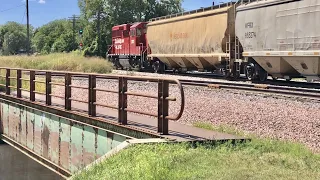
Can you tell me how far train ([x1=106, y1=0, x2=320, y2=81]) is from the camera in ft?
55.3

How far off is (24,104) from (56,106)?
7.43 feet

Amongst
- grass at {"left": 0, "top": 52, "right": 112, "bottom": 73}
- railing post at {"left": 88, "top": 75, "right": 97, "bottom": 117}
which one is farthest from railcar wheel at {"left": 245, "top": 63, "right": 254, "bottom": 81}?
grass at {"left": 0, "top": 52, "right": 112, "bottom": 73}

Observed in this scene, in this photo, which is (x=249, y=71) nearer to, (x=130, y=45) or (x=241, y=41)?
(x=241, y=41)

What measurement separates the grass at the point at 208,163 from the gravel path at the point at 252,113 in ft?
6.12

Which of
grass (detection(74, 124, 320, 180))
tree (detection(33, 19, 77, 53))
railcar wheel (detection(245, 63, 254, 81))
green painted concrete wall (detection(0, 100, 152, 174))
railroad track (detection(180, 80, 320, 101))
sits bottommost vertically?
green painted concrete wall (detection(0, 100, 152, 174))

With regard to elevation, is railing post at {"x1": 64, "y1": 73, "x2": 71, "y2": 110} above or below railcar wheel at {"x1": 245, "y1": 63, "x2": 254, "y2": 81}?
below

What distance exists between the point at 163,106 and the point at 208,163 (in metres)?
1.80

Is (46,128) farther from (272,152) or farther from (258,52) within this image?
(258,52)

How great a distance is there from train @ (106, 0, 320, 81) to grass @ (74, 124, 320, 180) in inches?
428

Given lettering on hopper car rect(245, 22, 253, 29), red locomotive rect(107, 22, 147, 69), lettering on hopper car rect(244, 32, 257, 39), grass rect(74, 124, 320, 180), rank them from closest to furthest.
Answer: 1. grass rect(74, 124, 320, 180)
2. lettering on hopper car rect(244, 32, 257, 39)
3. lettering on hopper car rect(245, 22, 253, 29)
4. red locomotive rect(107, 22, 147, 69)

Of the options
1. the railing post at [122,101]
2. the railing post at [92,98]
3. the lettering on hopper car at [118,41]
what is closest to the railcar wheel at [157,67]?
the lettering on hopper car at [118,41]

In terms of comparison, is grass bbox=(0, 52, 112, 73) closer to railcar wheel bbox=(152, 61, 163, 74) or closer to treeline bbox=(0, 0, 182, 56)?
railcar wheel bbox=(152, 61, 163, 74)

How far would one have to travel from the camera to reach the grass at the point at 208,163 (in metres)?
5.35

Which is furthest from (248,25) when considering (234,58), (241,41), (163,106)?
(163,106)
